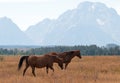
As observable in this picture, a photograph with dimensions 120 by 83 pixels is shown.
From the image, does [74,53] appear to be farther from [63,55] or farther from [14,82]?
[14,82]

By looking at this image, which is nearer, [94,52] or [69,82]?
[69,82]

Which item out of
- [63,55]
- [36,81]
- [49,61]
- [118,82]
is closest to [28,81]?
[36,81]

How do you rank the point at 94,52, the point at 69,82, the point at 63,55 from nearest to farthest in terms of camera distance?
the point at 69,82 → the point at 63,55 → the point at 94,52

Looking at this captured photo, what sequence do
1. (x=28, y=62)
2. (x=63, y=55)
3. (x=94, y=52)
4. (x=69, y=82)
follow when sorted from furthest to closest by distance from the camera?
(x=94, y=52) → (x=63, y=55) → (x=28, y=62) → (x=69, y=82)

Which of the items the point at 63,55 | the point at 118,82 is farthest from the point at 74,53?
the point at 118,82

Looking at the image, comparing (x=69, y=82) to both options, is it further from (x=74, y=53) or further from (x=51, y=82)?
(x=74, y=53)

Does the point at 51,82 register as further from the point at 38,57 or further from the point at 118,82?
the point at 38,57

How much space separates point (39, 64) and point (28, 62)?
66 centimetres

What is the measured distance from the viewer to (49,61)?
2220 cm

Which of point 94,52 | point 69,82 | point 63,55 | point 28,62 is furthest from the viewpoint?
point 94,52

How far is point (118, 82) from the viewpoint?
17.0 metres

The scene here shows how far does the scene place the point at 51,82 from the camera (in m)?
16.6

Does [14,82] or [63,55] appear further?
[63,55]

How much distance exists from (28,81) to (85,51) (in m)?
88.0
